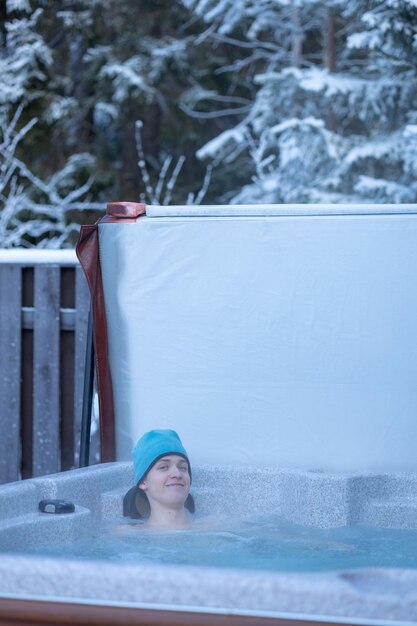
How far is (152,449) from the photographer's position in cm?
332

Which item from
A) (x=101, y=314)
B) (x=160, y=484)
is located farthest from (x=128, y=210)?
(x=160, y=484)

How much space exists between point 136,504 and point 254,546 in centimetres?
50

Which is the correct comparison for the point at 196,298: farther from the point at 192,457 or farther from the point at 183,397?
the point at 192,457

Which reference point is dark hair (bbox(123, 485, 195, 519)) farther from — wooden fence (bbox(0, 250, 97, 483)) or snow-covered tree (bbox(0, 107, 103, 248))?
snow-covered tree (bbox(0, 107, 103, 248))

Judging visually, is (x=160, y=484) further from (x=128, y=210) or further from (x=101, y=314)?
(x=128, y=210)

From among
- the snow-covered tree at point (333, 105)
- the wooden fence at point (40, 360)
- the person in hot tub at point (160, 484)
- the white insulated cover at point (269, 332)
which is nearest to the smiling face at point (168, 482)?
the person in hot tub at point (160, 484)

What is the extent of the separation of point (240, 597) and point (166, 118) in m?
8.81

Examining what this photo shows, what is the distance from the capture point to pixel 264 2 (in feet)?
27.6

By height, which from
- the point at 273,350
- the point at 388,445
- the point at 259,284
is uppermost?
the point at 259,284

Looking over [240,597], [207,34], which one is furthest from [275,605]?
[207,34]

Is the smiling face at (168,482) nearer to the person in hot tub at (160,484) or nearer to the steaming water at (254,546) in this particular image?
the person in hot tub at (160,484)

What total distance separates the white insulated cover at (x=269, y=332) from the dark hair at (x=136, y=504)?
19.0 inches

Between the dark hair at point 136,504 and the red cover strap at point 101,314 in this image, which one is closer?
the dark hair at point 136,504

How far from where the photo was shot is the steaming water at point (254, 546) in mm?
2953
